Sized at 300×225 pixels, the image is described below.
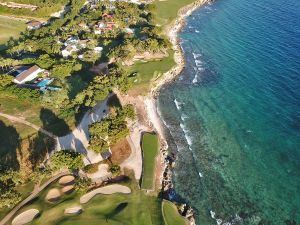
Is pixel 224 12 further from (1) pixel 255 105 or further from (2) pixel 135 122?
(2) pixel 135 122

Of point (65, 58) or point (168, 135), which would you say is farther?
point (65, 58)

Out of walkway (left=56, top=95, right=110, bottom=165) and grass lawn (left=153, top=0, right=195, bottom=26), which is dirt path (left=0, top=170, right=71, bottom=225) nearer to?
walkway (left=56, top=95, right=110, bottom=165)

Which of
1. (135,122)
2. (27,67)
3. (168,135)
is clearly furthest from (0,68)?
(168,135)

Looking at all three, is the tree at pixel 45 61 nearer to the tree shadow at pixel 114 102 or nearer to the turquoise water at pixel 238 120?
the tree shadow at pixel 114 102

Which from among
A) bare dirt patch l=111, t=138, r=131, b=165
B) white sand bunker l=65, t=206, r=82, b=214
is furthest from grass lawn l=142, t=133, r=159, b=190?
white sand bunker l=65, t=206, r=82, b=214

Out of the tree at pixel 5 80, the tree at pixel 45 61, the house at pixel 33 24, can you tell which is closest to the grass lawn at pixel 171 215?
the tree at pixel 5 80

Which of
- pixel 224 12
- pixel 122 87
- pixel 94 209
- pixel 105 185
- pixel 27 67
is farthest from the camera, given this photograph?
pixel 224 12
